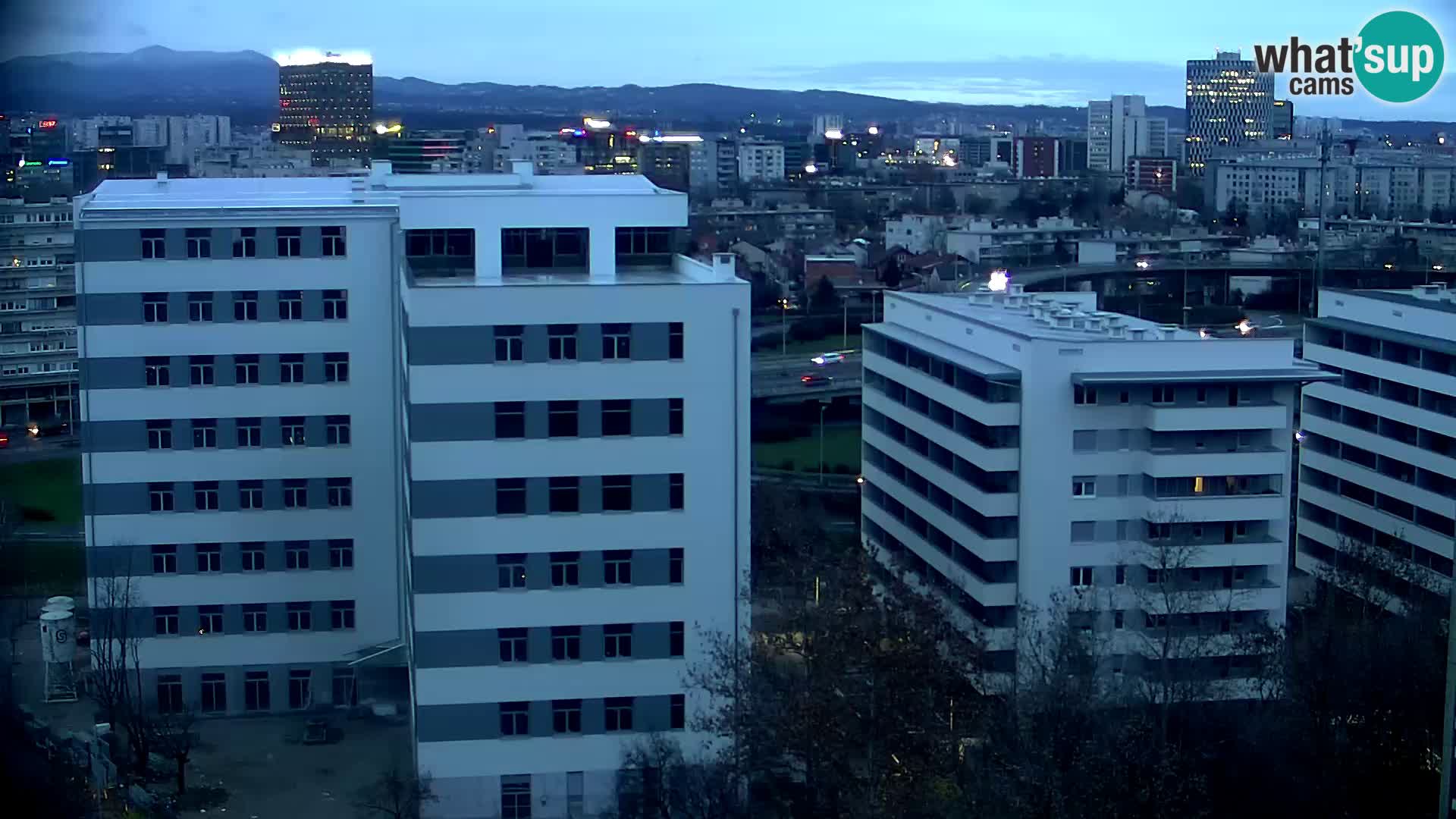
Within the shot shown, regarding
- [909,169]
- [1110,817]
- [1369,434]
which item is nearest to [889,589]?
[1110,817]

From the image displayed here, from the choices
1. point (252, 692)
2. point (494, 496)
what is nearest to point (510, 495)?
point (494, 496)

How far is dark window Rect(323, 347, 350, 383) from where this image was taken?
568 centimetres

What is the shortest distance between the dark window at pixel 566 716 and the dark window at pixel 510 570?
0.33 meters

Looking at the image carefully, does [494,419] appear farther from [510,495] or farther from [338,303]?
[338,303]

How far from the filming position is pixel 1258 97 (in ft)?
102

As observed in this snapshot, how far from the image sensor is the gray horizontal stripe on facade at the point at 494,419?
442cm

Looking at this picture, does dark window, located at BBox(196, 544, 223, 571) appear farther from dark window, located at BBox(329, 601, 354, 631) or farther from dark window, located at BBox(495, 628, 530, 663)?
dark window, located at BBox(495, 628, 530, 663)

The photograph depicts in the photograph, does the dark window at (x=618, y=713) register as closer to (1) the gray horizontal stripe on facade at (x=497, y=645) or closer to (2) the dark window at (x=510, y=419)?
(1) the gray horizontal stripe on facade at (x=497, y=645)

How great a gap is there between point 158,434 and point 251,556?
0.49 m

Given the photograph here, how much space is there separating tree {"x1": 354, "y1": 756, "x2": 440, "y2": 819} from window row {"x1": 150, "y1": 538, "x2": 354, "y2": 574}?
0.94 meters

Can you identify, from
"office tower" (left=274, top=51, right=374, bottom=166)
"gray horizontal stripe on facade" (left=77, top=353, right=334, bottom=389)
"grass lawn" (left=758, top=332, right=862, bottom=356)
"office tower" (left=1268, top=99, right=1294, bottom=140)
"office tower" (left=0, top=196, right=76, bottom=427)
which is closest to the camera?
"gray horizontal stripe on facade" (left=77, top=353, right=334, bottom=389)

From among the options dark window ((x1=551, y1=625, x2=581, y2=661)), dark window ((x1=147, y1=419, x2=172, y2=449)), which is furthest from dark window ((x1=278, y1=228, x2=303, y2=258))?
dark window ((x1=551, y1=625, x2=581, y2=661))

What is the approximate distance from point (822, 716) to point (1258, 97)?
29.4 m

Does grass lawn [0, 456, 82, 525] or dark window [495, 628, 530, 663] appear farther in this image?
grass lawn [0, 456, 82, 525]
